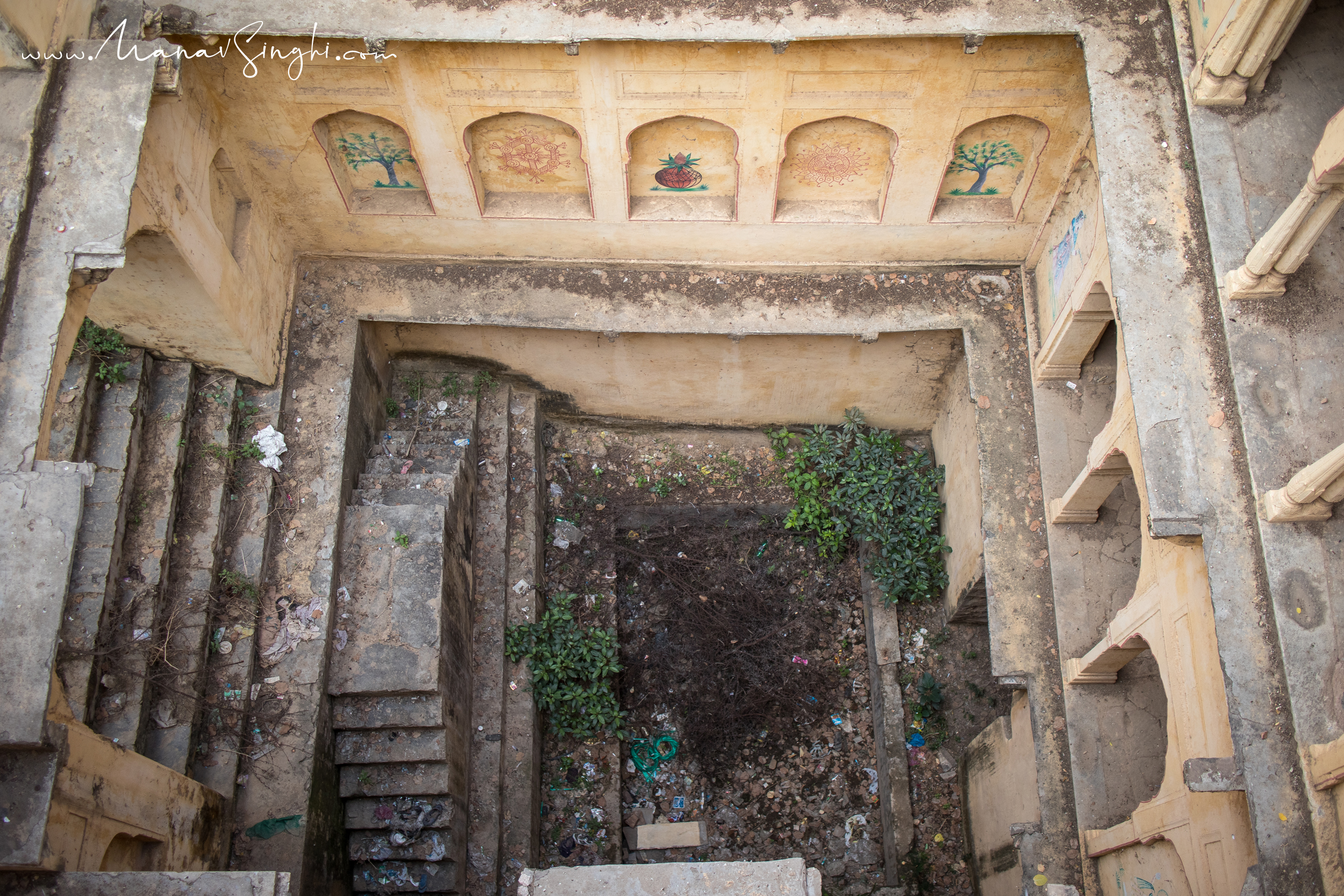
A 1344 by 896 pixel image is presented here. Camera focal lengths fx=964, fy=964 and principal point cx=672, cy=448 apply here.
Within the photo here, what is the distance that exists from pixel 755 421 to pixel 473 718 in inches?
167

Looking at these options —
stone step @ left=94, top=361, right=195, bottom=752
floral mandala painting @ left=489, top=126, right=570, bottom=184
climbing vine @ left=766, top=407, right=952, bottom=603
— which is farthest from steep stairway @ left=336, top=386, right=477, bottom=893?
climbing vine @ left=766, top=407, right=952, bottom=603

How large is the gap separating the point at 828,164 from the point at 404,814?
20.9 ft

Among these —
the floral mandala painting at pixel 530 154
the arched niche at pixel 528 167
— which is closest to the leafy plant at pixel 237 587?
the arched niche at pixel 528 167

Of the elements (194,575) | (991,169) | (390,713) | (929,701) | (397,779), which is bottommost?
(397,779)

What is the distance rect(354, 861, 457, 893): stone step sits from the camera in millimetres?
7684

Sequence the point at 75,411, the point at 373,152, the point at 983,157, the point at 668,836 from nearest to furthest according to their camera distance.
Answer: the point at 75,411 → the point at 983,157 → the point at 373,152 → the point at 668,836

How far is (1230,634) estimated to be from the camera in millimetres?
5141

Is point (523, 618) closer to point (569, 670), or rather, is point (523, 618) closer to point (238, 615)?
point (569, 670)

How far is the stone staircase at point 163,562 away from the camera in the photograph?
677cm

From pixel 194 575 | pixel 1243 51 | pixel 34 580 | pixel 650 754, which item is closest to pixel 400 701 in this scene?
pixel 194 575

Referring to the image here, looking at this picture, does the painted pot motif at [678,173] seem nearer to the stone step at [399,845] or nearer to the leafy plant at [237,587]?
the leafy plant at [237,587]

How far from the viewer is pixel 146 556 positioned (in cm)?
718

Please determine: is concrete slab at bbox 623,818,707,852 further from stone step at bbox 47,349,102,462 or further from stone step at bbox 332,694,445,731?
stone step at bbox 47,349,102,462

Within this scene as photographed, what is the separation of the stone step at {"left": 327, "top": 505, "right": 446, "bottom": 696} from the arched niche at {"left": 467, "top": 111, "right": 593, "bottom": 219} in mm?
2780
